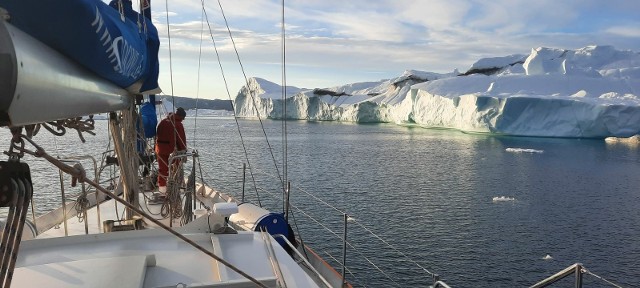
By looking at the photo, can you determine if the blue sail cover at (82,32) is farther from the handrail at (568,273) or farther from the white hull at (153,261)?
the handrail at (568,273)

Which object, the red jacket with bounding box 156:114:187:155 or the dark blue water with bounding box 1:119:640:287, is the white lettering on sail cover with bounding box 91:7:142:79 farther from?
the red jacket with bounding box 156:114:187:155

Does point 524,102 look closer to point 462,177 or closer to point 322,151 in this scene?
point 322,151

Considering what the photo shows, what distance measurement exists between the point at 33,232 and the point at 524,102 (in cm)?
3661

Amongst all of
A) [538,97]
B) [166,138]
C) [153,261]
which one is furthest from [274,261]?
[538,97]

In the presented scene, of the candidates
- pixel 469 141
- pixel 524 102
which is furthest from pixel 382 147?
pixel 524 102

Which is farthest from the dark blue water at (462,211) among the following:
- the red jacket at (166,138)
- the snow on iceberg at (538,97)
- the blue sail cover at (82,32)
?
the snow on iceberg at (538,97)

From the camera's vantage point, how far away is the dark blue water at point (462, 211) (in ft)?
32.4

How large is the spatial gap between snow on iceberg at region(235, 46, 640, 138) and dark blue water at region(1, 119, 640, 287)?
315 inches

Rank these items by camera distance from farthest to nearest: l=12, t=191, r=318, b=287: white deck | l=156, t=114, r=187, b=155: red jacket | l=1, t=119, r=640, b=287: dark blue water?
1. l=1, t=119, r=640, b=287: dark blue water
2. l=156, t=114, r=187, b=155: red jacket
3. l=12, t=191, r=318, b=287: white deck

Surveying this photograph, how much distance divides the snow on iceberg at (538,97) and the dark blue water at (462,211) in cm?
800

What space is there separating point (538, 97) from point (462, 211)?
24.5 m

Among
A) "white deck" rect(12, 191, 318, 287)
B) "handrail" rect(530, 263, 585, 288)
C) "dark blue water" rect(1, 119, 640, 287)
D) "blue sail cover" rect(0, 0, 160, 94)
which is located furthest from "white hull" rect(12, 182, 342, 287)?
"dark blue water" rect(1, 119, 640, 287)

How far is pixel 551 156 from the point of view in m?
28.3

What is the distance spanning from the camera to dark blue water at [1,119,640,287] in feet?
32.4
